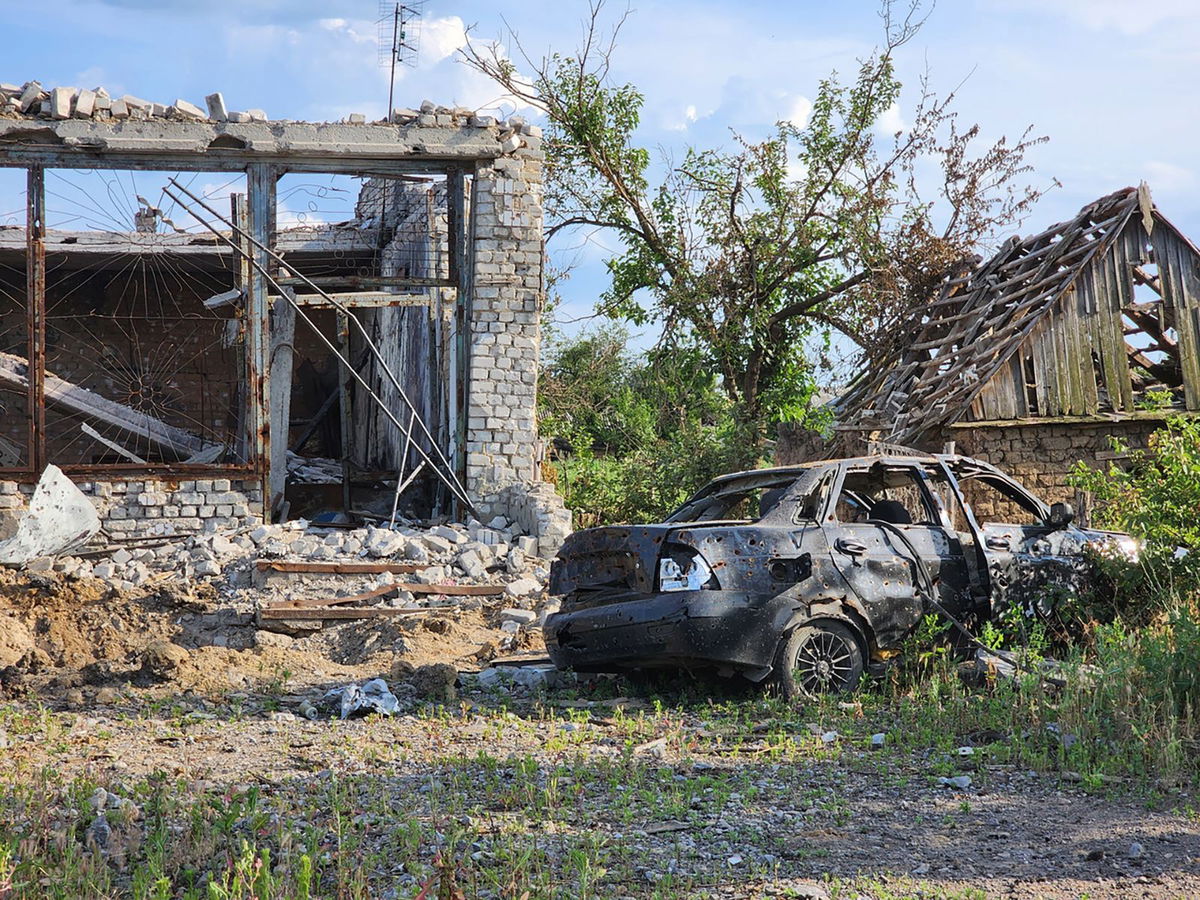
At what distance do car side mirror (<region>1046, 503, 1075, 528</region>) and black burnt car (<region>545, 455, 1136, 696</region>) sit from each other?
1cm

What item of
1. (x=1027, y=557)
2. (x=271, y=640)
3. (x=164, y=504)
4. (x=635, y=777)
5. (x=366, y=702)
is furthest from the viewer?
(x=164, y=504)

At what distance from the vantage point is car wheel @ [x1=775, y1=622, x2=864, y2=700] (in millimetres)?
7105

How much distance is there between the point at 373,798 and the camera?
525cm

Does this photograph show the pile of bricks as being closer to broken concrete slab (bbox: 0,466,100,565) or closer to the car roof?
broken concrete slab (bbox: 0,466,100,565)

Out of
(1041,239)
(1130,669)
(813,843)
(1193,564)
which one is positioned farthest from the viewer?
(1041,239)

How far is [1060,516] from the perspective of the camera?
8.12 meters

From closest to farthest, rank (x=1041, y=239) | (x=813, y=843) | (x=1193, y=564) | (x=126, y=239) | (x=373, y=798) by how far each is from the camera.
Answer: (x=813, y=843) → (x=373, y=798) → (x=1193, y=564) → (x=126, y=239) → (x=1041, y=239)

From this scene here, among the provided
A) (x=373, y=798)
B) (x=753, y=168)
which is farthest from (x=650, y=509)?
(x=373, y=798)

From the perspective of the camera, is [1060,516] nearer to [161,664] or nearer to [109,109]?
[161,664]

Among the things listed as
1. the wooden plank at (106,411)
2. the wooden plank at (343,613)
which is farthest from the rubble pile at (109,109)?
the wooden plank at (343,613)

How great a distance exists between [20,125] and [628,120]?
30.6 ft

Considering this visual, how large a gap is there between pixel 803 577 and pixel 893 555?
78 centimetres

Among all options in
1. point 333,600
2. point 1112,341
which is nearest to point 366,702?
point 333,600

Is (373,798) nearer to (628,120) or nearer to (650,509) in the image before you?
(650,509)
